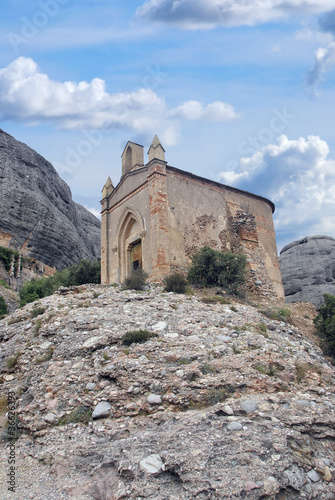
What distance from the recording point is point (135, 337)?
28.0 feet

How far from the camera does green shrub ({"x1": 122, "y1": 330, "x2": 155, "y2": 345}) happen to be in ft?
27.9

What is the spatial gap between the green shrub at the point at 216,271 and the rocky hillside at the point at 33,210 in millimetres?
31788

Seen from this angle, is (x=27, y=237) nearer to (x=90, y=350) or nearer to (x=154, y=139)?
(x=154, y=139)

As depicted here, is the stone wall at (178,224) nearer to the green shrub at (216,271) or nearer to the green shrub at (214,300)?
the green shrub at (216,271)

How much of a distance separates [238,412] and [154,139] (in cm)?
1289

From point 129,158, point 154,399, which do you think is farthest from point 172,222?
point 154,399

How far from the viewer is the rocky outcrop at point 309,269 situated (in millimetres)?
25719

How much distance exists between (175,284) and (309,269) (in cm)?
1640

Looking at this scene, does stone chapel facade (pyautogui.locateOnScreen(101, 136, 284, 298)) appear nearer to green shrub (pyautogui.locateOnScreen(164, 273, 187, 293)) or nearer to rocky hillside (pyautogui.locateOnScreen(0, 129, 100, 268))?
green shrub (pyautogui.locateOnScreen(164, 273, 187, 293))

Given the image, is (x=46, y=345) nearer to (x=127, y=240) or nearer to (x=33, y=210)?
(x=127, y=240)

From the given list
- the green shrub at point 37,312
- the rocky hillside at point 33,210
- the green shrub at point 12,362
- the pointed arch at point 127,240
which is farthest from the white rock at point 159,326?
the rocky hillside at point 33,210

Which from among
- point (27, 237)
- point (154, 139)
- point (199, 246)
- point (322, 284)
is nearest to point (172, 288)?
point (199, 246)

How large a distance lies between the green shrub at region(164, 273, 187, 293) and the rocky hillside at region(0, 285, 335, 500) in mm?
2787

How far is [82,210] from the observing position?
69.0 m
